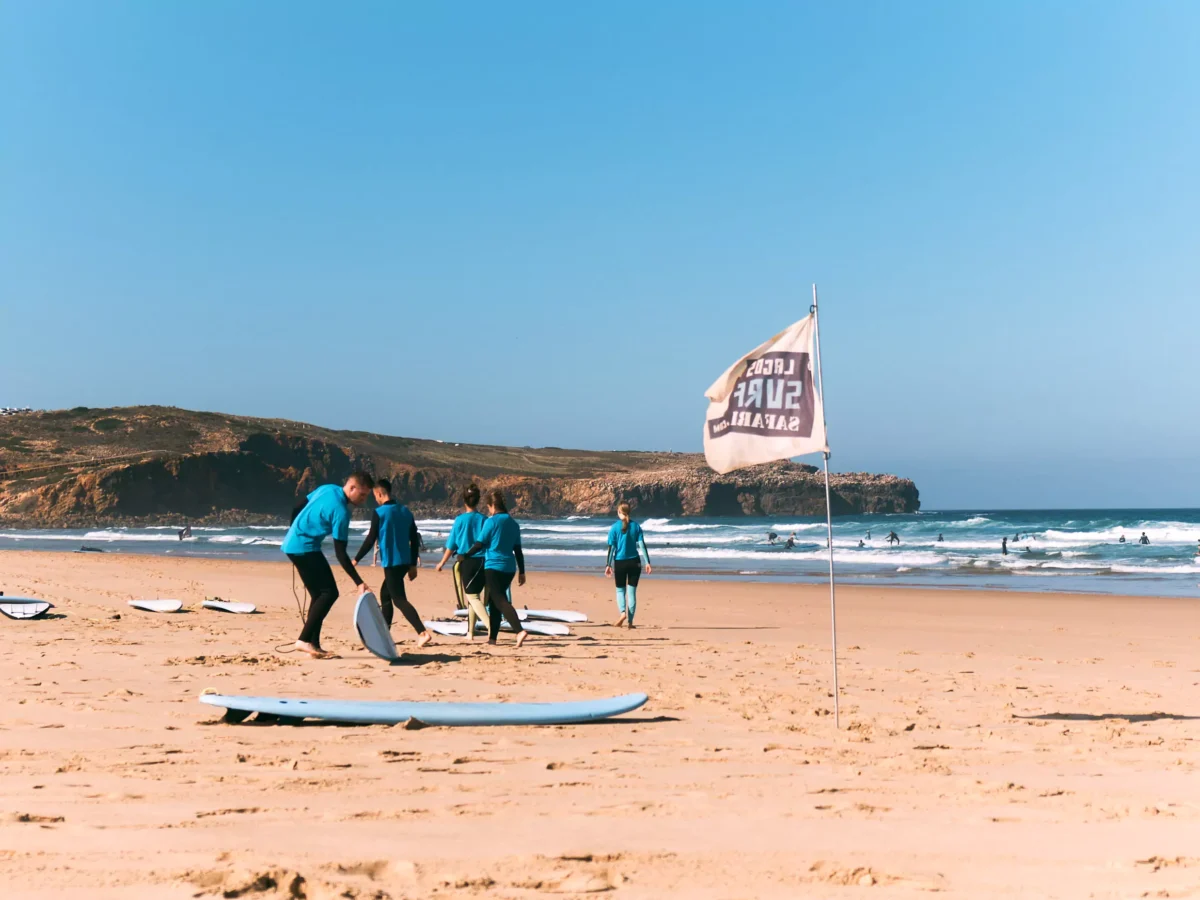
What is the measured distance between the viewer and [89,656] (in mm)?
8992

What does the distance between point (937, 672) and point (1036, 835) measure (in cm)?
559

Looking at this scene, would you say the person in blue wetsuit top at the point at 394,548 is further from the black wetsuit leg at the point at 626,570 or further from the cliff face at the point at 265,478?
the cliff face at the point at 265,478

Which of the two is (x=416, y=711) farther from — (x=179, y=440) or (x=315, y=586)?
→ (x=179, y=440)

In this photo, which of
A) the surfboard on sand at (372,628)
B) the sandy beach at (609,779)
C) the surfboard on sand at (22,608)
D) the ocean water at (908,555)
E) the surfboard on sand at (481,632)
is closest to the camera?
the sandy beach at (609,779)

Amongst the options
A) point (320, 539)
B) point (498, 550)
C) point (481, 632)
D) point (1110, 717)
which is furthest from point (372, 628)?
point (1110, 717)

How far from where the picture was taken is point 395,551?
397 inches

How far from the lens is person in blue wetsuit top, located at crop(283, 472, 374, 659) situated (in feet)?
29.5

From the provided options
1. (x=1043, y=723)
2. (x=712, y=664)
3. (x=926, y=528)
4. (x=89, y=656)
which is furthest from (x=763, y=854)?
→ (x=926, y=528)

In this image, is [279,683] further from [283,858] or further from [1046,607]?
[1046,607]

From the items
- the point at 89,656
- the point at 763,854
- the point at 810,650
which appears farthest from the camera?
the point at 810,650

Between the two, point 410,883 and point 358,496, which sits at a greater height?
point 358,496

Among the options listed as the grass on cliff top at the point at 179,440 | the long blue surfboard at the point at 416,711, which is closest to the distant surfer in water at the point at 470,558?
the long blue surfboard at the point at 416,711

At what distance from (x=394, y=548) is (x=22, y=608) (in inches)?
222

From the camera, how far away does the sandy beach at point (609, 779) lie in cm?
335
